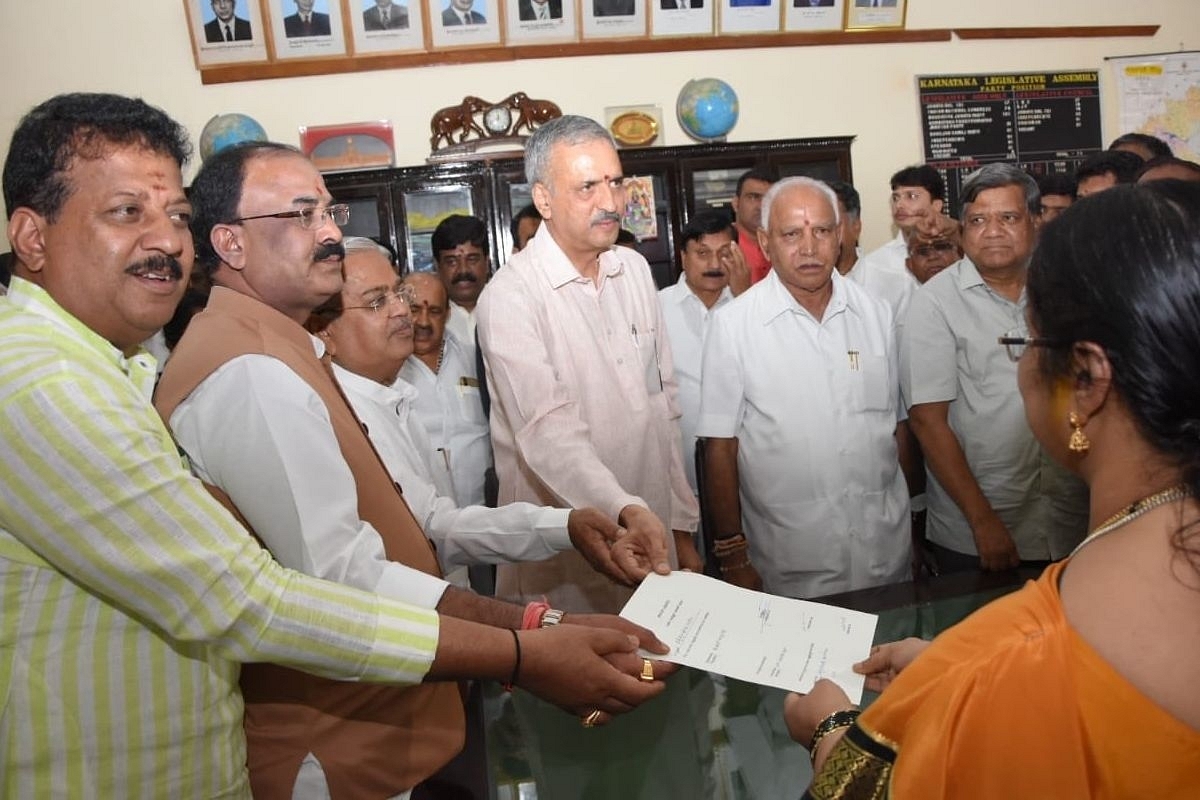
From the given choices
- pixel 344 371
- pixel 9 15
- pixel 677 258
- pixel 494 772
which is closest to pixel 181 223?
pixel 494 772

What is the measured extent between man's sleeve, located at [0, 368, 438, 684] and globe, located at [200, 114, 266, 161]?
435 centimetres

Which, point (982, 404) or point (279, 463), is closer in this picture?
point (279, 463)

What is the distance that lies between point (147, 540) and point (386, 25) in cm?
495

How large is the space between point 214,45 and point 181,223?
4.62 metres

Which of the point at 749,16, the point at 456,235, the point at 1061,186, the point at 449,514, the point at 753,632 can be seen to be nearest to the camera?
the point at 753,632

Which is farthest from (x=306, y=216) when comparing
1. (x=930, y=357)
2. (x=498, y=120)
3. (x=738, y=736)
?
(x=498, y=120)

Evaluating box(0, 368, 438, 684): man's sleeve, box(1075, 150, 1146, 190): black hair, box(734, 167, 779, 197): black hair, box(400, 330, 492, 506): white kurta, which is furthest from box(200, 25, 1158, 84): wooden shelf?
box(0, 368, 438, 684): man's sleeve

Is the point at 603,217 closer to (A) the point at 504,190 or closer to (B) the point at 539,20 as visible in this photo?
(A) the point at 504,190

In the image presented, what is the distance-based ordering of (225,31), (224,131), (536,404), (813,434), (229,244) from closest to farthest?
(229,244) → (536,404) → (813,434) → (224,131) → (225,31)

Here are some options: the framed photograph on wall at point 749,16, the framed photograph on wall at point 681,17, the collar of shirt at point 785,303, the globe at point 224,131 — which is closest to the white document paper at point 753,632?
the collar of shirt at point 785,303

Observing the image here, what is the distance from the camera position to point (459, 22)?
525 cm

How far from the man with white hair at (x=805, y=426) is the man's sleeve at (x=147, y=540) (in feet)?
4.94

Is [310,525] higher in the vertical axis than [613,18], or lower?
lower

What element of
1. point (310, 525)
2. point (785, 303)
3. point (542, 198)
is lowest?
point (310, 525)
